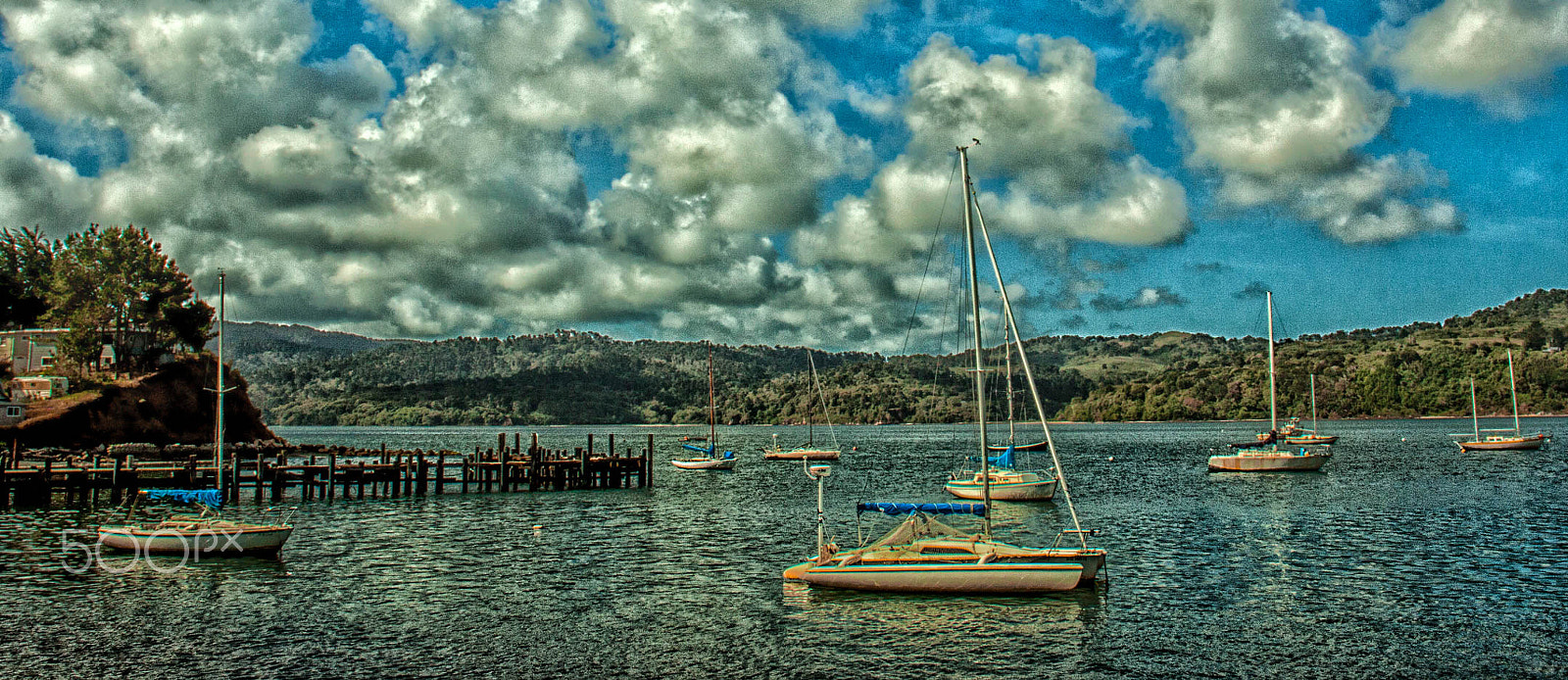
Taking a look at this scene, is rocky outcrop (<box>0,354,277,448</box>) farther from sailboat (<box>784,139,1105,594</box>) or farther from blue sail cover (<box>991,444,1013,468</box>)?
sailboat (<box>784,139,1105,594</box>)

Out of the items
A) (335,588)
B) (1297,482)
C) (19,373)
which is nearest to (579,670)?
(335,588)

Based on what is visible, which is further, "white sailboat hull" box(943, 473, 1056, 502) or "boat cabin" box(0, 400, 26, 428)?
"boat cabin" box(0, 400, 26, 428)

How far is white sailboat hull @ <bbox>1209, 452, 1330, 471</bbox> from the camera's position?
87.6m

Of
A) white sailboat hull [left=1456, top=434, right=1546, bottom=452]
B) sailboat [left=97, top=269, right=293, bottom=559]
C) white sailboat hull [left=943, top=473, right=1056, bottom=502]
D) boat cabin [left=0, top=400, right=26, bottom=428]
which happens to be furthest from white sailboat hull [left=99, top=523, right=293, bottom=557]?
white sailboat hull [left=1456, top=434, right=1546, bottom=452]

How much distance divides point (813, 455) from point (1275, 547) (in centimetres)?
8051

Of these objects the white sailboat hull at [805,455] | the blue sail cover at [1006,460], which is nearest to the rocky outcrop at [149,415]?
the white sailboat hull at [805,455]

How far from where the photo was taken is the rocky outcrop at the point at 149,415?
95562 mm

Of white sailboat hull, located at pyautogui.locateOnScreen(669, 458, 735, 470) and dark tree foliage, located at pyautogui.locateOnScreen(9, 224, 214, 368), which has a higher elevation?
dark tree foliage, located at pyautogui.locateOnScreen(9, 224, 214, 368)

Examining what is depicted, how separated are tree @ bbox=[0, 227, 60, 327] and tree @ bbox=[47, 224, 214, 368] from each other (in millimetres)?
5065

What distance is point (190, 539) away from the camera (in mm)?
39031

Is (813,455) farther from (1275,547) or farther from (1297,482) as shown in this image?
(1275,547)

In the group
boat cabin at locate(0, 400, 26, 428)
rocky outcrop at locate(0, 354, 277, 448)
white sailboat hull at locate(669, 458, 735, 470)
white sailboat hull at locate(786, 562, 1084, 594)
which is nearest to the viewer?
white sailboat hull at locate(786, 562, 1084, 594)

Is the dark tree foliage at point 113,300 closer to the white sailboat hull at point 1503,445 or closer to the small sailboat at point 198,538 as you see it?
the small sailboat at point 198,538

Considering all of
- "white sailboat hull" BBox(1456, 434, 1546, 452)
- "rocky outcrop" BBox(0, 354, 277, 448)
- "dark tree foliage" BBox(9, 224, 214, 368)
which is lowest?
"white sailboat hull" BBox(1456, 434, 1546, 452)
